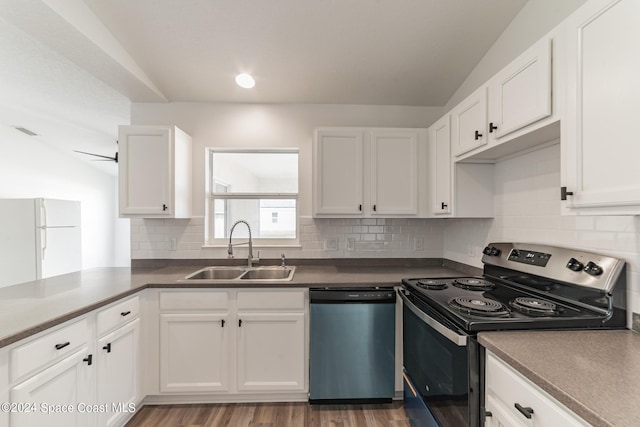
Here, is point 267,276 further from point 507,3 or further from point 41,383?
point 507,3

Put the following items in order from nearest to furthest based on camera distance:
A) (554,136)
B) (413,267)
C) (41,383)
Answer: (41,383) < (554,136) < (413,267)

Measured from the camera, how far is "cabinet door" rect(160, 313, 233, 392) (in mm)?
2043

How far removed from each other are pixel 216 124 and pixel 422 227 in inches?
86.4

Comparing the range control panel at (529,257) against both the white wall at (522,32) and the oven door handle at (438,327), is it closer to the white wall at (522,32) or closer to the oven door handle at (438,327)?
the oven door handle at (438,327)

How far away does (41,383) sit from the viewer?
49.5 inches

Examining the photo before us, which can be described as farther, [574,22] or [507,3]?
[507,3]

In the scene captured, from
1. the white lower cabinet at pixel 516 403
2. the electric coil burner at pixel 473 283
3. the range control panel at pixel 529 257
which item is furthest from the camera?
the electric coil burner at pixel 473 283

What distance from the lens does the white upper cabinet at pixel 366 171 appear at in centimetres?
243

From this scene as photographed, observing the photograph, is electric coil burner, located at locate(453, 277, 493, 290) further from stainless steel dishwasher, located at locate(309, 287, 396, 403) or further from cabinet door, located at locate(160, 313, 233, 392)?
cabinet door, located at locate(160, 313, 233, 392)

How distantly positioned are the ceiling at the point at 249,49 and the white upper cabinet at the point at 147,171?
428 millimetres

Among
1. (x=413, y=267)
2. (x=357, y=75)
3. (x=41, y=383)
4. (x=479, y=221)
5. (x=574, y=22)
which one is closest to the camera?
(x=574, y=22)

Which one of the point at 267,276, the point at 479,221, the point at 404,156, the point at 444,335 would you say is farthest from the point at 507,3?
the point at 267,276

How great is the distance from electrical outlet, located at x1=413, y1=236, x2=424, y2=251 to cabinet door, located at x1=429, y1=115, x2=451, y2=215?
48cm

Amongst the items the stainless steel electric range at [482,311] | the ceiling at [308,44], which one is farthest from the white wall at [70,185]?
the stainless steel electric range at [482,311]
